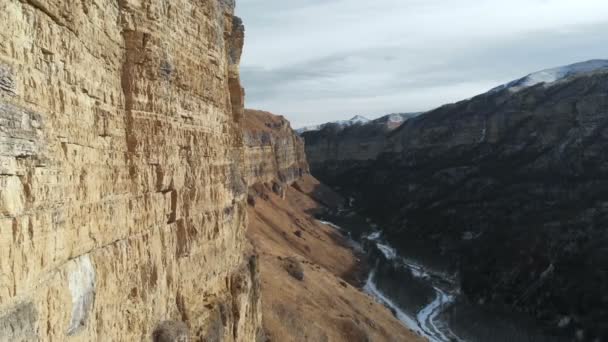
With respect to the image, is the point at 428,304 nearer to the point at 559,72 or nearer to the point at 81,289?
the point at 81,289

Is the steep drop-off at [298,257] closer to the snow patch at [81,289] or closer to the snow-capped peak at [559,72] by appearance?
the snow patch at [81,289]

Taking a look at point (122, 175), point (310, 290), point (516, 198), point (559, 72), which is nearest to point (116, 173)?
point (122, 175)

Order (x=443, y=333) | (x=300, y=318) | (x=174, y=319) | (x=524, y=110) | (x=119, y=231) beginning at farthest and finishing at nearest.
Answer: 1. (x=524, y=110)
2. (x=443, y=333)
3. (x=300, y=318)
4. (x=174, y=319)
5. (x=119, y=231)

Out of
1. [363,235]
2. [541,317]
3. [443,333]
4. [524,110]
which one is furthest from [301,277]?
[524,110]

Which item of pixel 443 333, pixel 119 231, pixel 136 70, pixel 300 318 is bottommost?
pixel 443 333

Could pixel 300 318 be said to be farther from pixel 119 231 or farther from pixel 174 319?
pixel 119 231
